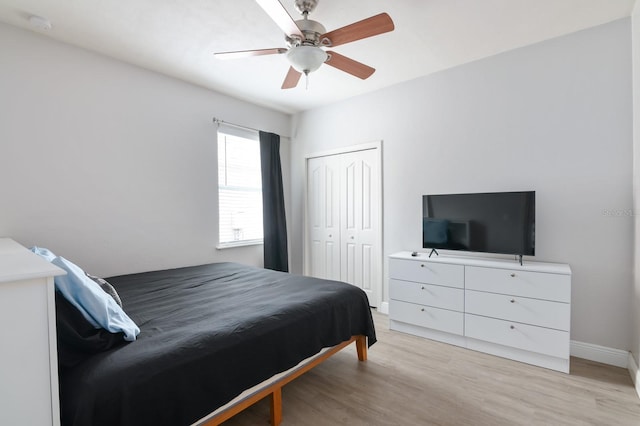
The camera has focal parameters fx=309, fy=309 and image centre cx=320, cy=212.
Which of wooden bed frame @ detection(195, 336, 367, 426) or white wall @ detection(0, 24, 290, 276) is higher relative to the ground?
white wall @ detection(0, 24, 290, 276)

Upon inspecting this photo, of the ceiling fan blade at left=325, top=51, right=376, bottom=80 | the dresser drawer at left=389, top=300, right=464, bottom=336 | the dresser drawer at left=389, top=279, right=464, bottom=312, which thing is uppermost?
the ceiling fan blade at left=325, top=51, right=376, bottom=80

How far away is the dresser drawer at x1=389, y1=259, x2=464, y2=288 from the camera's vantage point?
2828 mm

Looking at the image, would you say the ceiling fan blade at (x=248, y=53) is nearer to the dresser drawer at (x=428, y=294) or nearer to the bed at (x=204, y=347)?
the bed at (x=204, y=347)

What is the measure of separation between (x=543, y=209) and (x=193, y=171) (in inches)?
139

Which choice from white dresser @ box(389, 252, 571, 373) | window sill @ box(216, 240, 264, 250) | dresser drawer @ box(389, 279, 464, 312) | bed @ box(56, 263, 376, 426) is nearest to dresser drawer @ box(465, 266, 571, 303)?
white dresser @ box(389, 252, 571, 373)

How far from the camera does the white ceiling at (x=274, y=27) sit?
2184mm

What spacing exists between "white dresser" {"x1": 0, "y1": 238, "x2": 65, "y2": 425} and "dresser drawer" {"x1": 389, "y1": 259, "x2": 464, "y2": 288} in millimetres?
2712

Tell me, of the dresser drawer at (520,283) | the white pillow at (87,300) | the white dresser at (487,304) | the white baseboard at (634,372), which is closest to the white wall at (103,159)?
the white pillow at (87,300)

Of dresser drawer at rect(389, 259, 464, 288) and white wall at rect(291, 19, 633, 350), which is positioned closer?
white wall at rect(291, 19, 633, 350)

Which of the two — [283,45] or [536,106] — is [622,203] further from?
[283,45]

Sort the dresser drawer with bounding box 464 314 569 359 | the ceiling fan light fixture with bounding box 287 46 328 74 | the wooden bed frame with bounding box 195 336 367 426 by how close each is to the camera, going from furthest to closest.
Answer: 1. the dresser drawer with bounding box 464 314 569 359
2. the ceiling fan light fixture with bounding box 287 46 328 74
3. the wooden bed frame with bounding box 195 336 367 426

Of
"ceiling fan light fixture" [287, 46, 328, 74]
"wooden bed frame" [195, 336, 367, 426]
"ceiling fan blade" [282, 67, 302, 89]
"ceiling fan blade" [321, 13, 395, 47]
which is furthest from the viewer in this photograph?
"ceiling fan blade" [282, 67, 302, 89]

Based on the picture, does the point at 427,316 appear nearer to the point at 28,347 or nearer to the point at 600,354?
the point at 600,354

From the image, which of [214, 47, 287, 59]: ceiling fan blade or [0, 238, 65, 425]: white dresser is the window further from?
[0, 238, 65, 425]: white dresser
